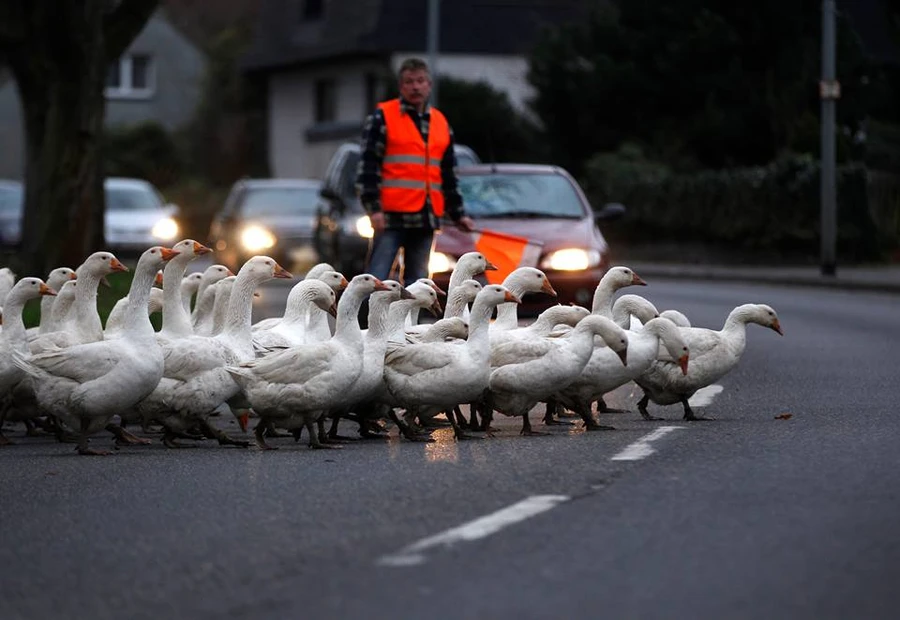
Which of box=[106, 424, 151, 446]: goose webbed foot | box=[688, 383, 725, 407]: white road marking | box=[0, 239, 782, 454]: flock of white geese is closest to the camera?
box=[0, 239, 782, 454]: flock of white geese

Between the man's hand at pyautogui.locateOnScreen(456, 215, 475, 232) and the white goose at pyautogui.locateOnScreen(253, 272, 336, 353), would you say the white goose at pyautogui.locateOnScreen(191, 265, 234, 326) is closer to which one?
the white goose at pyautogui.locateOnScreen(253, 272, 336, 353)

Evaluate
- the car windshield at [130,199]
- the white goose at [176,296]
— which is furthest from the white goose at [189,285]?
the car windshield at [130,199]

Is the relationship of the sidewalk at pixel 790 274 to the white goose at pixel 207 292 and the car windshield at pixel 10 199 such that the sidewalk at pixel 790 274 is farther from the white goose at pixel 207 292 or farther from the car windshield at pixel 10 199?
the white goose at pixel 207 292

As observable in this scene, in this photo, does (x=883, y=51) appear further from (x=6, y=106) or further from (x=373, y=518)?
(x=373, y=518)

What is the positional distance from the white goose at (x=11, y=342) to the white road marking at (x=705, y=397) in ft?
14.3

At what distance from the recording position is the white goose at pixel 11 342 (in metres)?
11.2

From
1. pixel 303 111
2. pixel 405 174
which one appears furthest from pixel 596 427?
pixel 303 111

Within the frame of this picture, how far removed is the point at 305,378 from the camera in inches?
419

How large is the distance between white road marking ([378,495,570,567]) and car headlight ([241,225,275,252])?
2460 centimetres

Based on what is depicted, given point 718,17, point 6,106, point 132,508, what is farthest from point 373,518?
point 6,106

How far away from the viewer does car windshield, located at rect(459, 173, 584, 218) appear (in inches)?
794

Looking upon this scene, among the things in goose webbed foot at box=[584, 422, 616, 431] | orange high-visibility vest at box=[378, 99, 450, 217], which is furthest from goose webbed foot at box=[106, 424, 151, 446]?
orange high-visibility vest at box=[378, 99, 450, 217]

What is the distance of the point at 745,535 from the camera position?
7.10 meters

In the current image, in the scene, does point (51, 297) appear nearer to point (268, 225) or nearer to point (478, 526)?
point (478, 526)
